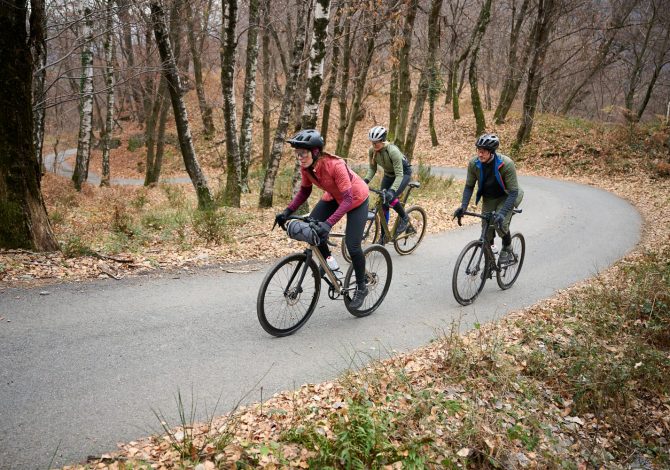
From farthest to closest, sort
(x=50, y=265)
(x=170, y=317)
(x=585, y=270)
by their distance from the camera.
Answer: (x=585, y=270), (x=50, y=265), (x=170, y=317)

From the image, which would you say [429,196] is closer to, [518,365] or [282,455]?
[518,365]

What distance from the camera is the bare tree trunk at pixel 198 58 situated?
58.2 ft

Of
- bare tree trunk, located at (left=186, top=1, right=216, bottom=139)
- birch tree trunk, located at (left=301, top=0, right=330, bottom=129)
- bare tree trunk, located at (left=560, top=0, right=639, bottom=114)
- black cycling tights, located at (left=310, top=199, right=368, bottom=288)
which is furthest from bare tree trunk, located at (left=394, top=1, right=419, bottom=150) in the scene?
bare tree trunk, located at (left=560, top=0, right=639, bottom=114)

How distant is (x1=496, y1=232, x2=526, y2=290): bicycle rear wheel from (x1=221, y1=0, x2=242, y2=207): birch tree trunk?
867cm

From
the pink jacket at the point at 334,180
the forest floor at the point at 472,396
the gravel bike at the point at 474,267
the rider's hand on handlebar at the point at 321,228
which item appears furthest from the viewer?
the gravel bike at the point at 474,267

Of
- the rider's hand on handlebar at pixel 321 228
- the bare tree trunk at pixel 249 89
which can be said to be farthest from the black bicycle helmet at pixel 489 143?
the bare tree trunk at pixel 249 89

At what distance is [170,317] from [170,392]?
5.52 feet

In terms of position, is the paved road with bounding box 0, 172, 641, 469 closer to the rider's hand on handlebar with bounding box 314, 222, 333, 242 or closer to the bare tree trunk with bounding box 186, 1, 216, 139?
the rider's hand on handlebar with bounding box 314, 222, 333, 242

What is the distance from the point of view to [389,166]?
8672 millimetres

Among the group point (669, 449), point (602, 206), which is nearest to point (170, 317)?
point (669, 449)

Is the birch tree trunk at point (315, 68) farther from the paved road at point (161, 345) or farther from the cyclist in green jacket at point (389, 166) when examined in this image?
the paved road at point (161, 345)

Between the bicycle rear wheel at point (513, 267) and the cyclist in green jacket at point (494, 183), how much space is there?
683 mm

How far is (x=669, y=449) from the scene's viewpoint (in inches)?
174

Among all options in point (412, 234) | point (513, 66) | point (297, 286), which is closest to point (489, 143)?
point (412, 234)
